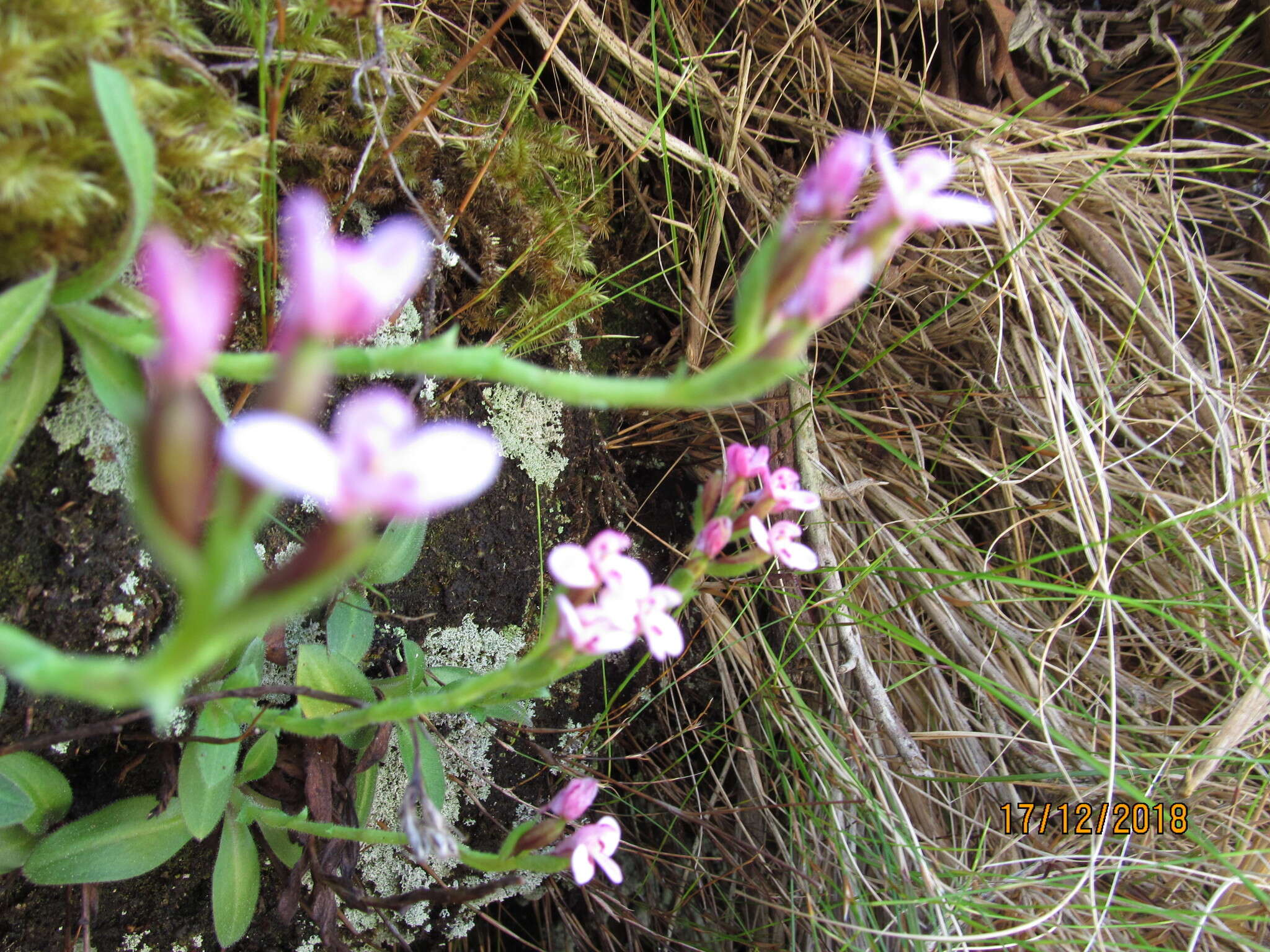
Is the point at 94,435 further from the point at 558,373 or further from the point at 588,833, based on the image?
the point at 588,833

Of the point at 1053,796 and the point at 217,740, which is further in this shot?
the point at 1053,796

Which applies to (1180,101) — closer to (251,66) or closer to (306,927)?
(251,66)

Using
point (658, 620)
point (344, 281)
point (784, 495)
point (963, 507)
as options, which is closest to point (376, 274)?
point (344, 281)

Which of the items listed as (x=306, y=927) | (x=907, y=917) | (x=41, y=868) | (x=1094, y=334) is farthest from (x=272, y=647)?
(x=1094, y=334)

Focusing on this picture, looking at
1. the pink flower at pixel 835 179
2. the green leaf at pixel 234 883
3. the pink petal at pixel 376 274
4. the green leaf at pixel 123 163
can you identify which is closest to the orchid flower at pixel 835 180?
the pink flower at pixel 835 179

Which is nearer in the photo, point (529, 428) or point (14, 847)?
point (14, 847)

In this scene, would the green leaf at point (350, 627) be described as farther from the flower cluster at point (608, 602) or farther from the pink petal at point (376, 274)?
the pink petal at point (376, 274)
